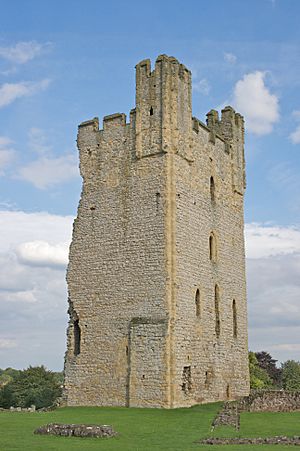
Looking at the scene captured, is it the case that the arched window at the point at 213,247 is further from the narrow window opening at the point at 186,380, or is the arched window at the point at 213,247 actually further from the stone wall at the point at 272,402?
A: the stone wall at the point at 272,402

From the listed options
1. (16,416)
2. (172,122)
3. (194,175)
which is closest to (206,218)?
(194,175)

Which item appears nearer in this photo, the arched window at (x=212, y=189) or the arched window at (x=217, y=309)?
the arched window at (x=217, y=309)

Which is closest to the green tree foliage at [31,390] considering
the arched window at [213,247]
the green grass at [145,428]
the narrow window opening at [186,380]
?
the arched window at [213,247]

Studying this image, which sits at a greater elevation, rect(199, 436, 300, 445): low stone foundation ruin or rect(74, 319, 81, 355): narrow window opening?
rect(74, 319, 81, 355): narrow window opening

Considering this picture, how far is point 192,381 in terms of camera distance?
25297mm

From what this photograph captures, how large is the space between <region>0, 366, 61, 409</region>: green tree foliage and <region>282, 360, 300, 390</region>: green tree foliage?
64.3 ft

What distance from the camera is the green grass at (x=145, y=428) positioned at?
46.2 ft

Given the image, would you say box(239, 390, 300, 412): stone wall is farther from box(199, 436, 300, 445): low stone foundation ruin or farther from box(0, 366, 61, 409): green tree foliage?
box(0, 366, 61, 409): green tree foliage

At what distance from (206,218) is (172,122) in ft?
15.9

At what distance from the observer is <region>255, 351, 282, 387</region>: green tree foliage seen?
6067 centimetres

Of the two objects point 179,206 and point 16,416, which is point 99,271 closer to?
point 179,206

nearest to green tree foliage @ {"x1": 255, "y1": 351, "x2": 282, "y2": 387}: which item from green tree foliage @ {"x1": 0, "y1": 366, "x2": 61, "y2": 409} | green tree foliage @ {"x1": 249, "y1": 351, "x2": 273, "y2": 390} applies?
green tree foliage @ {"x1": 249, "y1": 351, "x2": 273, "y2": 390}

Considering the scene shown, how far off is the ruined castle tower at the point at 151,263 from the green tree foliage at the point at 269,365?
32077 millimetres

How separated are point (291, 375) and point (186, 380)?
36.2 metres
